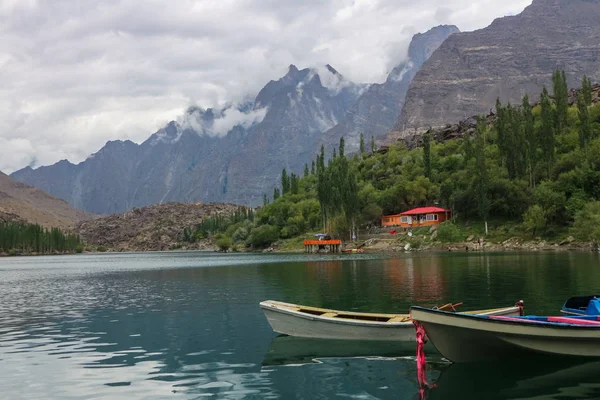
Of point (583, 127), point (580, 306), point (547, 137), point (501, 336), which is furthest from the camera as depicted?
point (583, 127)

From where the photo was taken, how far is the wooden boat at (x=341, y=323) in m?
22.8

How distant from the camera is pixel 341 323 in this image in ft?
77.7

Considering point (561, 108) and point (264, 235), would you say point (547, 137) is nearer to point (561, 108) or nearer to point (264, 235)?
point (561, 108)

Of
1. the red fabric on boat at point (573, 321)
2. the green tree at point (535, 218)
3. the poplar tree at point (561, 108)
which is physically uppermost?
the poplar tree at point (561, 108)

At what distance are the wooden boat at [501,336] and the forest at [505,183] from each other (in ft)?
255

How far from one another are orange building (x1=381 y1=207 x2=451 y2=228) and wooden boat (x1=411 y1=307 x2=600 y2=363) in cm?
11646

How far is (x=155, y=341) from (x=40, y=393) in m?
8.70

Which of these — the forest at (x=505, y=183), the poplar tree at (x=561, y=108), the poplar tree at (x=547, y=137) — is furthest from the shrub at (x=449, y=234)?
the poplar tree at (x=561, y=108)

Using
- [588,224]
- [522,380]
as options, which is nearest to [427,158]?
[588,224]

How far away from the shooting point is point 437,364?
66.8 feet

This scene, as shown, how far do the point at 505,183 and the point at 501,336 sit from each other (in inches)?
3914

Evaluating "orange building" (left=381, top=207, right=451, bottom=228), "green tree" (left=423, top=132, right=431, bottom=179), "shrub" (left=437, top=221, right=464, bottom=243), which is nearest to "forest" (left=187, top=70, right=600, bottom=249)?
"green tree" (left=423, top=132, right=431, bottom=179)

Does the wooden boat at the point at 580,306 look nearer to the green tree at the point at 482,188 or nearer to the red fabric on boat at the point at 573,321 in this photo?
the red fabric on boat at the point at 573,321

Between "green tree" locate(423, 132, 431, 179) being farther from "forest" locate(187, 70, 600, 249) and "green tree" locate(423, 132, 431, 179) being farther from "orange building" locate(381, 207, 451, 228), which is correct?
"orange building" locate(381, 207, 451, 228)
